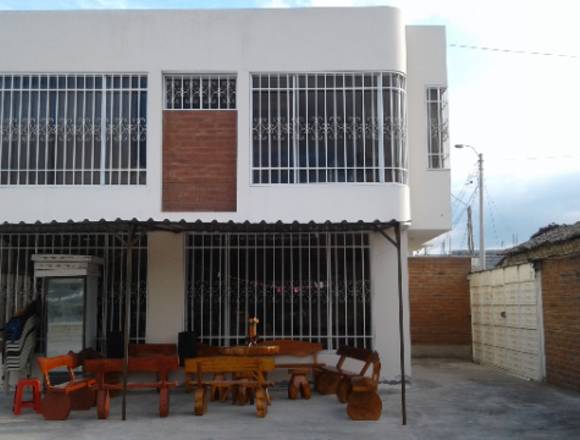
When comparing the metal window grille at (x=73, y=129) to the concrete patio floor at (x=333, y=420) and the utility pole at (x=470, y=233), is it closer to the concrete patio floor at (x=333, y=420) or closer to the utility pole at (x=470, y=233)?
the concrete patio floor at (x=333, y=420)

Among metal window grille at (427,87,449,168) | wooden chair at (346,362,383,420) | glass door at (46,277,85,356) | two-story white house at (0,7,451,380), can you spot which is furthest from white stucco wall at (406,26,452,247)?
glass door at (46,277,85,356)

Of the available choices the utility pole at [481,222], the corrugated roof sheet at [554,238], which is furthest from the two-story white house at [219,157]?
the utility pole at [481,222]

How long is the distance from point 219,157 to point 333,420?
4779 millimetres

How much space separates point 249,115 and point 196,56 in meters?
1.34

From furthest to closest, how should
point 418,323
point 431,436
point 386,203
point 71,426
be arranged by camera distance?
point 418,323
point 386,203
point 71,426
point 431,436

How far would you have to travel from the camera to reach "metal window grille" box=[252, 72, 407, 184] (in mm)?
11609

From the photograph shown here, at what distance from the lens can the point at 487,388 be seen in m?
12.0

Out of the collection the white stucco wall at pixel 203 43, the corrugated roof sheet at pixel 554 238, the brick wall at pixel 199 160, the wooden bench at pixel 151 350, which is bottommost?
the wooden bench at pixel 151 350

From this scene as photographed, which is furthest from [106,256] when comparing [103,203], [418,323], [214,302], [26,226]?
[418,323]

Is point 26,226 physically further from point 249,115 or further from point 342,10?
point 342,10

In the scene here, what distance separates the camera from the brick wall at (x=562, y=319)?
1100cm

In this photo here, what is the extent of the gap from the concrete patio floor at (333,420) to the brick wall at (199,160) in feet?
10.4

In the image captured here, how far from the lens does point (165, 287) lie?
38.8 ft

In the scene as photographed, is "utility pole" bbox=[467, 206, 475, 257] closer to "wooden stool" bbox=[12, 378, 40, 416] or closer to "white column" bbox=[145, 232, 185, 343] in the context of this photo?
"white column" bbox=[145, 232, 185, 343]
